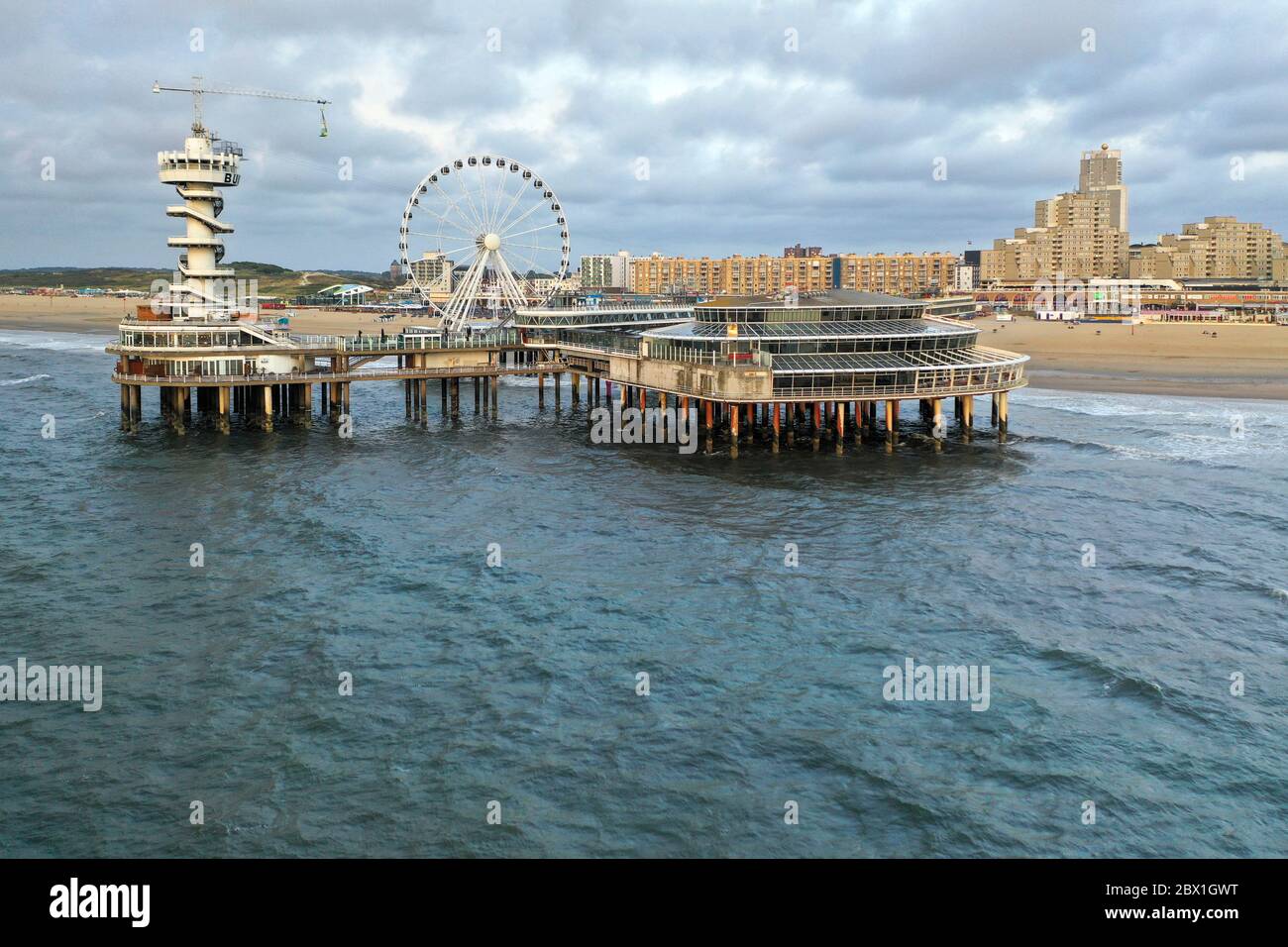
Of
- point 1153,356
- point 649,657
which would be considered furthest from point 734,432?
point 1153,356


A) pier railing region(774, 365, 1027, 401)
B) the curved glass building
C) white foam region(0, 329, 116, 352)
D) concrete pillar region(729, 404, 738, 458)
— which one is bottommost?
concrete pillar region(729, 404, 738, 458)

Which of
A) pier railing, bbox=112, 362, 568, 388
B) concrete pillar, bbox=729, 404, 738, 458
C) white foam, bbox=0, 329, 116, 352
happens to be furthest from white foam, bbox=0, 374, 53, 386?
concrete pillar, bbox=729, 404, 738, 458

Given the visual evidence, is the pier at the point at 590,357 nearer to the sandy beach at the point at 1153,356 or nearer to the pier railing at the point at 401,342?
the pier railing at the point at 401,342

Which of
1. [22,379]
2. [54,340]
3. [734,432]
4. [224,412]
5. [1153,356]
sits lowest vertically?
[734,432]

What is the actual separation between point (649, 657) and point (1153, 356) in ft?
348

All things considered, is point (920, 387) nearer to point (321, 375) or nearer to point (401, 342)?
point (401, 342)

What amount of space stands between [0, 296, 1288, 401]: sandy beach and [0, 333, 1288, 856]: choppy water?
3922 centimetres

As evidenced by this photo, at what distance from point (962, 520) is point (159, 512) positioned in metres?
35.6

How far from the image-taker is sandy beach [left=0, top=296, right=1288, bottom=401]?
316 ft

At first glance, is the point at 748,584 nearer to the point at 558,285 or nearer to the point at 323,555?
the point at 323,555

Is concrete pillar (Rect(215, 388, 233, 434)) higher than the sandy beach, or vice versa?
the sandy beach

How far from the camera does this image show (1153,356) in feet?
395

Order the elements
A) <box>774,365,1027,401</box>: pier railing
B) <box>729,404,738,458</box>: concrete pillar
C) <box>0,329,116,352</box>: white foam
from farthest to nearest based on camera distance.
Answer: <box>0,329,116,352</box>: white foam
<box>774,365,1027,401</box>: pier railing
<box>729,404,738,458</box>: concrete pillar

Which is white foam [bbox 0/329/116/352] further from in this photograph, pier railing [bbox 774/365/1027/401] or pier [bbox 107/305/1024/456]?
pier railing [bbox 774/365/1027/401]
